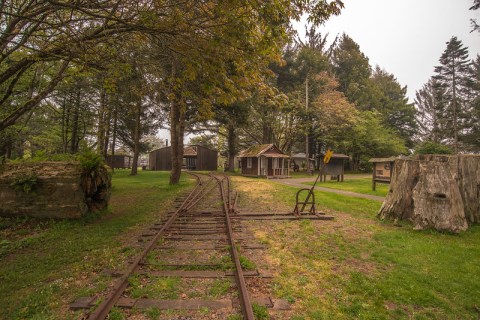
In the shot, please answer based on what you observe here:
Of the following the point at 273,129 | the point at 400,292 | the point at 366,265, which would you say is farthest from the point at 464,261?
the point at 273,129

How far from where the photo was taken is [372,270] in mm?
4746

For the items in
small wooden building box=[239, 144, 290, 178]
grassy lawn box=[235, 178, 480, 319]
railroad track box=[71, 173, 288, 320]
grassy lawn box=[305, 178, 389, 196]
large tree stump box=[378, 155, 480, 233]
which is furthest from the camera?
small wooden building box=[239, 144, 290, 178]

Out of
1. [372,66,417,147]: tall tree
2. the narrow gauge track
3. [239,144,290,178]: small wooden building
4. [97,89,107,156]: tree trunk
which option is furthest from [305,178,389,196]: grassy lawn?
[372,66,417,147]: tall tree

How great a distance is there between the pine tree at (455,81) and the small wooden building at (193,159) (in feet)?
122

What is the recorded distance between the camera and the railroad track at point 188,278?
3346 mm

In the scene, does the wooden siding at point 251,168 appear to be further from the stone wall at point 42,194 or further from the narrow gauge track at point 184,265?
the stone wall at point 42,194

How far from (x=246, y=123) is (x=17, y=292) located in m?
25.3

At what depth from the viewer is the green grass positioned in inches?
140

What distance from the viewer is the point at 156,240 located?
5.80 metres

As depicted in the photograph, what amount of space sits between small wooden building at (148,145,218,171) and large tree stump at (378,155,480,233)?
126 feet

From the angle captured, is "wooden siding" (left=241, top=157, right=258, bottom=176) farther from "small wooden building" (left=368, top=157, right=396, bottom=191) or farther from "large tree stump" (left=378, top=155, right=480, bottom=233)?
"large tree stump" (left=378, top=155, right=480, bottom=233)

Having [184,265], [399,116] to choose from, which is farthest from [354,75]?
[184,265]

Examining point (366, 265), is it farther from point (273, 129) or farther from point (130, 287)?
point (273, 129)

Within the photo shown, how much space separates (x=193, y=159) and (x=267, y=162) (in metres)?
20.4
